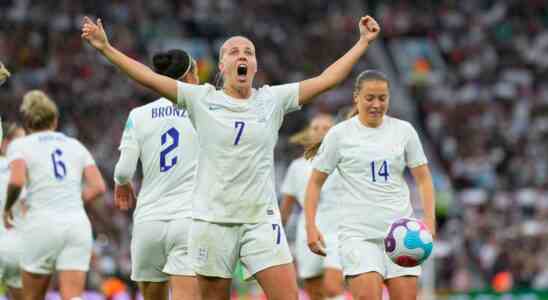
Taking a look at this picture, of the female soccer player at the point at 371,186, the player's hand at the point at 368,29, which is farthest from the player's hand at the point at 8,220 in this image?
the player's hand at the point at 368,29

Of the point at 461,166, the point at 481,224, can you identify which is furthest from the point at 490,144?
the point at 481,224

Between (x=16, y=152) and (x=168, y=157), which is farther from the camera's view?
(x=16, y=152)

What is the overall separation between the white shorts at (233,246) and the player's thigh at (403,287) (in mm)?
1411

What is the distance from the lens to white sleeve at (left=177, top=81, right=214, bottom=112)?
924 cm

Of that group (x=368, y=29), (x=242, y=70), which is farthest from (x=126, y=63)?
(x=368, y=29)

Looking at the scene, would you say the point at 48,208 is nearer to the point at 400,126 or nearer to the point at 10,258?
the point at 10,258

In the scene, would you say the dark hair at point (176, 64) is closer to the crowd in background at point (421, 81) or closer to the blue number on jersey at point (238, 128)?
the blue number on jersey at point (238, 128)

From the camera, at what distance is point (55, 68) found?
27.3 m

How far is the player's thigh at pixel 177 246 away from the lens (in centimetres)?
1033

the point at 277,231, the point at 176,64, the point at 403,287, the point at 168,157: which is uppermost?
the point at 176,64

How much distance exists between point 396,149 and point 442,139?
1901cm

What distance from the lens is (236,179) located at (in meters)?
9.34

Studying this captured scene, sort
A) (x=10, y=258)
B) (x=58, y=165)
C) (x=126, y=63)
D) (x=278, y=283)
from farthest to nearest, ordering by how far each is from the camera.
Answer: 1. (x=10, y=258)
2. (x=58, y=165)
3. (x=278, y=283)
4. (x=126, y=63)

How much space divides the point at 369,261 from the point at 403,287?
32cm
